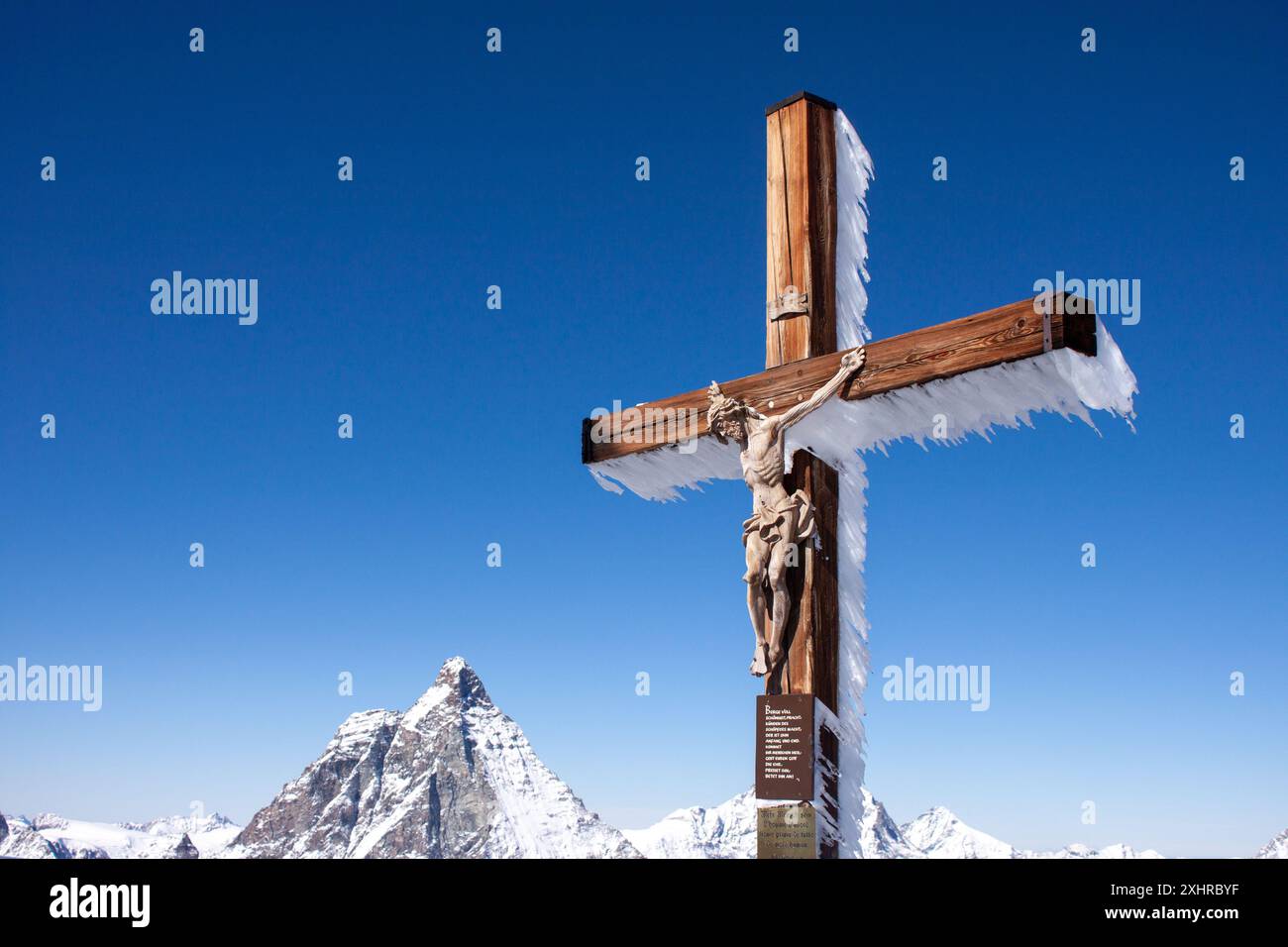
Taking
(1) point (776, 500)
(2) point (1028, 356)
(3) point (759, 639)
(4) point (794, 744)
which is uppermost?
(2) point (1028, 356)

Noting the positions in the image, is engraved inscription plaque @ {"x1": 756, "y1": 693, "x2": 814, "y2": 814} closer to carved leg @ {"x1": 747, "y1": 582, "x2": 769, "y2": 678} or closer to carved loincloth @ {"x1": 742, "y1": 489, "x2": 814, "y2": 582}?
carved leg @ {"x1": 747, "y1": 582, "x2": 769, "y2": 678}

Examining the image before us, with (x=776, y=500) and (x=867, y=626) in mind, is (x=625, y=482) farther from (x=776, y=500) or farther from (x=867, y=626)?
(x=867, y=626)

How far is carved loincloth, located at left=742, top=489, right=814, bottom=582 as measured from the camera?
8250mm

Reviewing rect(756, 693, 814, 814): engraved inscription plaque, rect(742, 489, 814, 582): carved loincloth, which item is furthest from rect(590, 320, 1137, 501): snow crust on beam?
rect(756, 693, 814, 814): engraved inscription plaque

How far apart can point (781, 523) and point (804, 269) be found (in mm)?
1866

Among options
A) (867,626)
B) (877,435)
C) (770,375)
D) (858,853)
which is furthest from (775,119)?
(858,853)

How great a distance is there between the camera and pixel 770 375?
878cm

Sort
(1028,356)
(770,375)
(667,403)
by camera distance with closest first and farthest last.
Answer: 1. (1028,356)
2. (770,375)
3. (667,403)

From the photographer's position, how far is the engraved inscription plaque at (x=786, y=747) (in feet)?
26.1

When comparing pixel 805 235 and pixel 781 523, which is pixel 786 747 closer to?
pixel 781 523

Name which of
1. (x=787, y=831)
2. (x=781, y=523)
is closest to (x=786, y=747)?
(x=787, y=831)

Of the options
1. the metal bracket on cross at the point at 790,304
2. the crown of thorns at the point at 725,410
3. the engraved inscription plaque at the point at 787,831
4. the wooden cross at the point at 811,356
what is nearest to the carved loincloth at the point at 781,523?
the wooden cross at the point at 811,356

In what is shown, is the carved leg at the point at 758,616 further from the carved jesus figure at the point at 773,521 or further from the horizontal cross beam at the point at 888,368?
the horizontal cross beam at the point at 888,368
